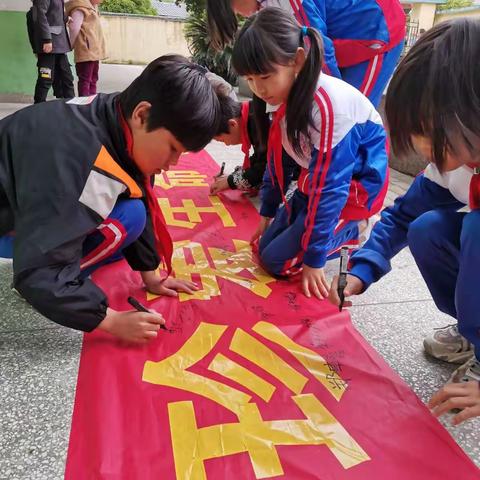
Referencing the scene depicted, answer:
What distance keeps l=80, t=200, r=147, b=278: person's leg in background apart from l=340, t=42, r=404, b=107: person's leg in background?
1.11m

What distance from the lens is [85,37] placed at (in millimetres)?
3828

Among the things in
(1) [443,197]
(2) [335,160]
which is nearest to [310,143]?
(2) [335,160]

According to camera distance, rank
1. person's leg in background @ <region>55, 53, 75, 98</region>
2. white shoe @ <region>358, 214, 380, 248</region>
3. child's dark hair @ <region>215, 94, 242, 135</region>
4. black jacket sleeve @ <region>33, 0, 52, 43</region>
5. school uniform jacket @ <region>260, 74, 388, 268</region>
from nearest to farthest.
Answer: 1. school uniform jacket @ <region>260, 74, 388, 268</region>
2. white shoe @ <region>358, 214, 380, 248</region>
3. child's dark hair @ <region>215, 94, 242, 135</region>
4. black jacket sleeve @ <region>33, 0, 52, 43</region>
5. person's leg in background @ <region>55, 53, 75, 98</region>

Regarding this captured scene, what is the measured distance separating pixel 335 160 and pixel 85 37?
10.6 feet

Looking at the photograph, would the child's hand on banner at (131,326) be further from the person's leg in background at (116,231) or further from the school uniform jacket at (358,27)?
the school uniform jacket at (358,27)

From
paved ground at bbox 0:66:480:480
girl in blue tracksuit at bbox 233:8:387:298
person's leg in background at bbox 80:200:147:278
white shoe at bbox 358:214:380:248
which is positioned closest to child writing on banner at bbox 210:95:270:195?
girl in blue tracksuit at bbox 233:8:387:298

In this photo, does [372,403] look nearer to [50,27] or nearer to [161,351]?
[161,351]

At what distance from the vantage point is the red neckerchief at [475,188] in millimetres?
859

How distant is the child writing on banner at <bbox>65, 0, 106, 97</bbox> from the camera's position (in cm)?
375

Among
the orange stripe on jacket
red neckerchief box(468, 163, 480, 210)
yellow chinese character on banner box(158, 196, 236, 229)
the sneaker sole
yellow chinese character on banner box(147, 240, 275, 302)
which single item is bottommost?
yellow chinese character on banner box(158, 196, 236, 229)

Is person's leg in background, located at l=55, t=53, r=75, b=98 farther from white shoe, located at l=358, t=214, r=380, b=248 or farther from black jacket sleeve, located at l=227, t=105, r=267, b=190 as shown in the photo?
white shoe, located at l=358, t=214, r=380, b=248

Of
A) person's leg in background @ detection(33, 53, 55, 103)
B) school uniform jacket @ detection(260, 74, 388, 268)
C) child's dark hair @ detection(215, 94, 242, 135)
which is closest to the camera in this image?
school uniform jacket @ detection(260, 74, 388, 268)

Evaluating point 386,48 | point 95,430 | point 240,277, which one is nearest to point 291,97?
point 240,277

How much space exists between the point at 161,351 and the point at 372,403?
47 centimetres
